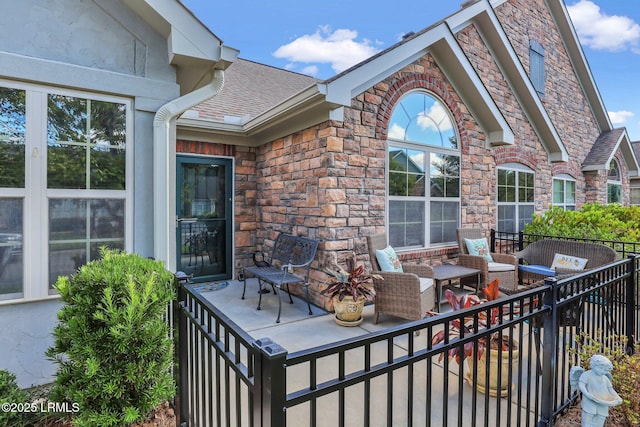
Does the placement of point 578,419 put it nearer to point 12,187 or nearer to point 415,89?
point 12,187

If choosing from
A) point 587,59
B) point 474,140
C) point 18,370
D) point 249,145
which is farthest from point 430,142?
point 587,59

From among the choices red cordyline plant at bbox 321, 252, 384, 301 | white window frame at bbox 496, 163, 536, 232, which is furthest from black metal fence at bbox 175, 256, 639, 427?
white window frame at bbox 496, 163, 536, 232

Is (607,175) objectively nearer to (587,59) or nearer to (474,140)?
(587,59)

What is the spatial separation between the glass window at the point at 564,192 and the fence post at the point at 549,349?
817cm

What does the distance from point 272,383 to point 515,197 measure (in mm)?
7831

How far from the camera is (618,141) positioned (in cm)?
1067

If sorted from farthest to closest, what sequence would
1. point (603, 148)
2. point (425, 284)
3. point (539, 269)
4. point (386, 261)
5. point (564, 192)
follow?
point (603, 148)
point (564, 192)
point (539, 269)
point (386, 261)
point (425, 284)

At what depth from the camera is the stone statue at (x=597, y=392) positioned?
1887 mm

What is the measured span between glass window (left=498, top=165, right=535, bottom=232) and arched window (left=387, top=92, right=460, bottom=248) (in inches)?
65.7

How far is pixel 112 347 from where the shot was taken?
5.73ft

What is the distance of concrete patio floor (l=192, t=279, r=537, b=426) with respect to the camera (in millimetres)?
2367

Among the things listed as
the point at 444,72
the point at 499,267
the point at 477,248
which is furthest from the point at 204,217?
the point at 499,267

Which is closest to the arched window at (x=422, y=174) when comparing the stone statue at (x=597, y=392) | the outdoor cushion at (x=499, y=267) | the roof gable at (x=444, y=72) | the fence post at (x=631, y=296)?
the roof gable at (x=444, y=72)

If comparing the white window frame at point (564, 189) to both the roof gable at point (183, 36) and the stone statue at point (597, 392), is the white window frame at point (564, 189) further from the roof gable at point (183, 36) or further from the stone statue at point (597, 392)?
the roof gable at point (183, 36)
